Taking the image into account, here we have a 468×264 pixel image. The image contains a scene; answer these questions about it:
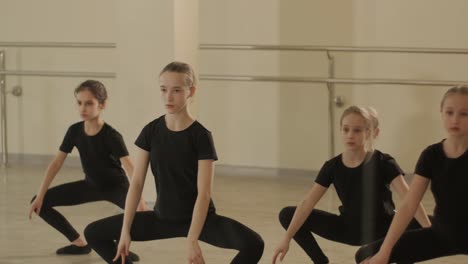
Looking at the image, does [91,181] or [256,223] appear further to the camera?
[256,223]

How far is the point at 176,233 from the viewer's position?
11.2ft

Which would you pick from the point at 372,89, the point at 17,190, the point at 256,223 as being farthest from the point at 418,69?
the point at 17,190

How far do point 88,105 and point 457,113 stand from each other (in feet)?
5.66

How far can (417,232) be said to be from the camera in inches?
128

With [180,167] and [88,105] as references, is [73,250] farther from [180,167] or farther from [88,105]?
[180,167]

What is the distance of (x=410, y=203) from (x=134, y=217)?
1011 mm

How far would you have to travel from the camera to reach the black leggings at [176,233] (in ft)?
10.8

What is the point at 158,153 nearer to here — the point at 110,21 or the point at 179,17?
the point at 179,17

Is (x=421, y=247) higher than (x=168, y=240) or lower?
higher

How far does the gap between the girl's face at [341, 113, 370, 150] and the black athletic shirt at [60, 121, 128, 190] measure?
1.08m

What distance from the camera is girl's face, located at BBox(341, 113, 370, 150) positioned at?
3.48m

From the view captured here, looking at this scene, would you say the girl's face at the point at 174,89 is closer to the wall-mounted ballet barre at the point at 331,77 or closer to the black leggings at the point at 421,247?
the black leggings at the point at 421,247

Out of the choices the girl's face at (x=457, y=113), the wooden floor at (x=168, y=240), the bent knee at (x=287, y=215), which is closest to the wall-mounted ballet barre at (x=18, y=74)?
the wooden floor at (x=168, y=240)

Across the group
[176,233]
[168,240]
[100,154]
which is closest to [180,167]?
[176,233]
